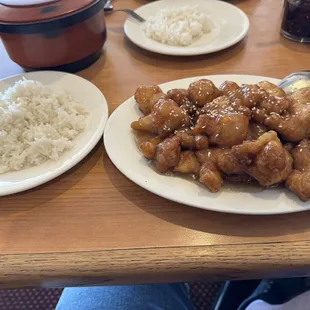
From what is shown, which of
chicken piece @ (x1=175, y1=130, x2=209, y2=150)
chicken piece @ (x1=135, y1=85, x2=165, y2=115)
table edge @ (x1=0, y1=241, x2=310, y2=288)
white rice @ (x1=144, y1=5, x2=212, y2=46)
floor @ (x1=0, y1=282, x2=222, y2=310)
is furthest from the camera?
floor @ (x1=0, y1=282, x2=222, y2=310)

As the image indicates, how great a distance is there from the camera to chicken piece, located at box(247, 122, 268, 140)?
2.27 feet

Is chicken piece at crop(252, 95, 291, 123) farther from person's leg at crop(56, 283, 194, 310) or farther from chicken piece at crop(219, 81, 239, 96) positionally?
person's leg at crop(56, 283, 194, 310)

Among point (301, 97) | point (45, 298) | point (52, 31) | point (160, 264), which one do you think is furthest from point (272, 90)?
point (45, 298)

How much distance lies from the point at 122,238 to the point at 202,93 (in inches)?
12.9

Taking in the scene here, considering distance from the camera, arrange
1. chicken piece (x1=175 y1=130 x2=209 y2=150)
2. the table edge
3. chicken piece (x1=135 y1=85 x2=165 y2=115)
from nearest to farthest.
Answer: the table edge
chicken piece (x1=175 y1=130 x2=209 y2=150)
chicken piece (x1=135 y1=85 x2=165 y2=115)

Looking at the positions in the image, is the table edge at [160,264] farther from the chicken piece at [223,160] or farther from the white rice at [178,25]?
the white rice at [178,25]

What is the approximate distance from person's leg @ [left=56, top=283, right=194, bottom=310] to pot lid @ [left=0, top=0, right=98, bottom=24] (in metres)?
0.68

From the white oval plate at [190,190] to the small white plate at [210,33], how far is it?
377mm

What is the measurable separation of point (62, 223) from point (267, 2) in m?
1.07

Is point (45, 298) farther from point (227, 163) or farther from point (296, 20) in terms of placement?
point (296, 20)

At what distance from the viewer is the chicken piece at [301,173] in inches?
23.5

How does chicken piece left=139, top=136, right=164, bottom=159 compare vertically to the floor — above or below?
above

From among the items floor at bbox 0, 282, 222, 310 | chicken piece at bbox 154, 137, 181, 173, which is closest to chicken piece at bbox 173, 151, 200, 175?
chicken piece at bbox 154, 137, 181, 173

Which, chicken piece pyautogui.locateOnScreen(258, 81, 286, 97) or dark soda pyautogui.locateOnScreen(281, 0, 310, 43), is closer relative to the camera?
chicken piece pyautogui.locateOnScreen(258, 81, 286, 97)
